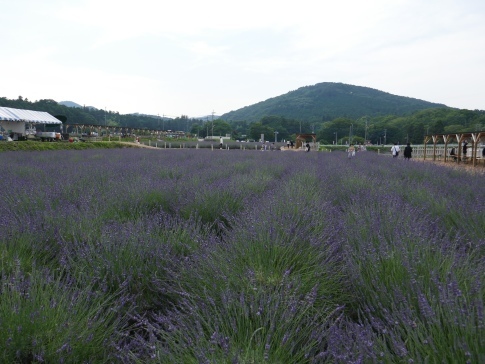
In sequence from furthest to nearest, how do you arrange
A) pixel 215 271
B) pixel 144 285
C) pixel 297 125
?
pixel 297 125 → pixel 144 285 → pixel 215 271

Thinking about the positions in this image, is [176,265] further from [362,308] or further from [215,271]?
[362,308]

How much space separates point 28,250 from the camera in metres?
2.93

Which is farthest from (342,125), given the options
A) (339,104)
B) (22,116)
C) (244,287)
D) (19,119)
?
(244,287)

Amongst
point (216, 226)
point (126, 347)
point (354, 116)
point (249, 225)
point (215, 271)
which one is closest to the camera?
point (126, 347)

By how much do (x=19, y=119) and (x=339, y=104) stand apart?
161352 millimetres

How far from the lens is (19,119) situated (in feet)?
100

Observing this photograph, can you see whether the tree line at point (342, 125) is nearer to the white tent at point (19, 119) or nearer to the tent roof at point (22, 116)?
the white tent at point (19, 119)

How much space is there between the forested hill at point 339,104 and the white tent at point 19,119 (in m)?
133

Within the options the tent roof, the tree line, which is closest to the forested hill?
the tree line

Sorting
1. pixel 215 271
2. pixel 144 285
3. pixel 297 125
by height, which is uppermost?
pixel 297 125

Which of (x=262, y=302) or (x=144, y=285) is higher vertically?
(x=262, y=302)

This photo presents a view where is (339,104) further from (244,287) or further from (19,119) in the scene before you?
(244,287)

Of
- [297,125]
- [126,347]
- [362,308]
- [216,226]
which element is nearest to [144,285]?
[126,347]

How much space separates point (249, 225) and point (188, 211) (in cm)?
142
